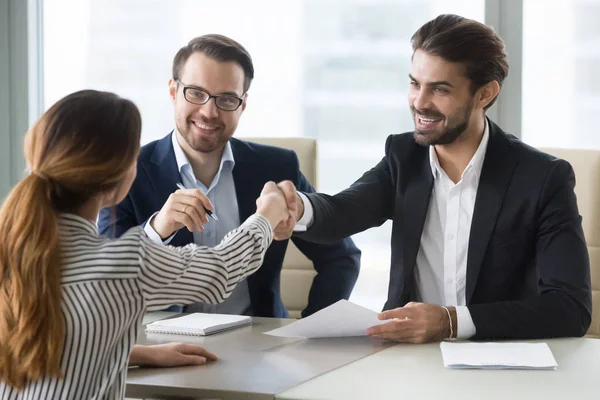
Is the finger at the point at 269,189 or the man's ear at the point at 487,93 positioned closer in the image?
the finger at the point at 269,189

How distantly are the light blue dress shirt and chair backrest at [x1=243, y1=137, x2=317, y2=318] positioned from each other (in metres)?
0.30

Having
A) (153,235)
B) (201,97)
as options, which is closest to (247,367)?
(153,235)

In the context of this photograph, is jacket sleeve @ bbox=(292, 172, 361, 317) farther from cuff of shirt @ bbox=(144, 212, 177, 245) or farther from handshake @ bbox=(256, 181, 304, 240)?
cuff of shirt @ bbox=(144, 212, 177, 245)

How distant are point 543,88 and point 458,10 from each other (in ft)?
1.56

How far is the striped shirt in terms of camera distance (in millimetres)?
1359

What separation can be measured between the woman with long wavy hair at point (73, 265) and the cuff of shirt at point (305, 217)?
0.82m

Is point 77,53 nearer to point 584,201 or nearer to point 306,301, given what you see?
point 306,301

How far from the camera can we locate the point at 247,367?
167 cm

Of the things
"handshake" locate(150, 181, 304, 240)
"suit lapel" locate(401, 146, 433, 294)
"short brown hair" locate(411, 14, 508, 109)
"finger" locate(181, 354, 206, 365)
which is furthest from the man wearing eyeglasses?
"finger" locate(181, 354, 206, 365)

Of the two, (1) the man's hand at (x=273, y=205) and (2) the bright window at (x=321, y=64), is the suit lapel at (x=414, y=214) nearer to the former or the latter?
(1) the man's hand at (x=273, y=205)

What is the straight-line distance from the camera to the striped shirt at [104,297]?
4.46ft

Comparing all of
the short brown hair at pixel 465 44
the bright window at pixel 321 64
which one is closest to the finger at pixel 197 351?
the short brown hair at pixel 465 44

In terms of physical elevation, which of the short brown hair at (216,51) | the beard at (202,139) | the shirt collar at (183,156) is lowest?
the shirt collar at (183,156)

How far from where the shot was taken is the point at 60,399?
137 cm
